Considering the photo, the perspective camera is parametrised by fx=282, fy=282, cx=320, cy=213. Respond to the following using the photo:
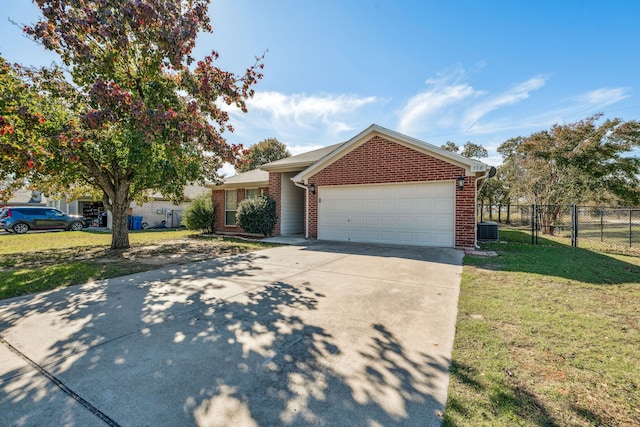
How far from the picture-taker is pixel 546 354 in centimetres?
271

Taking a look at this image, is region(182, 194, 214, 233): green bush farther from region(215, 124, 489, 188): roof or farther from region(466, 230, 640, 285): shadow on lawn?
region(466, 230, 640, 285): shadow on lawn

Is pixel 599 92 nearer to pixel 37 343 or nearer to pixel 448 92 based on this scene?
pixel 448 92

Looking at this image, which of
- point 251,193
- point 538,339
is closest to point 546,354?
point 538,339

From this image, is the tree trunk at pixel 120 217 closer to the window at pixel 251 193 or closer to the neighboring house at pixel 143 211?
the window at pixel 251 193

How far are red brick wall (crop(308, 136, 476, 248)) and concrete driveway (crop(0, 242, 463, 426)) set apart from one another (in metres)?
4.56

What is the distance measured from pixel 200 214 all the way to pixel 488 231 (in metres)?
14.0

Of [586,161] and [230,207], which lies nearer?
[230,207]

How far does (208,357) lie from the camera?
2.69 m

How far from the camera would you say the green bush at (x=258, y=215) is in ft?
41.9

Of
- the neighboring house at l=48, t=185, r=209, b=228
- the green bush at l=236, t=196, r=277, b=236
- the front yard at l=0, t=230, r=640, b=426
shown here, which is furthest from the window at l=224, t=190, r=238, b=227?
the front yard at l=0, t=230, r=640, b=426

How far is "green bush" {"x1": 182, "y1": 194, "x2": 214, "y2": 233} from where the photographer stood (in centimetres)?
1521

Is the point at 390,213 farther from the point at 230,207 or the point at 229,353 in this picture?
the point at 230,207

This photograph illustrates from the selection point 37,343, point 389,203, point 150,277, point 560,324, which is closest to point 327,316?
point 560,324

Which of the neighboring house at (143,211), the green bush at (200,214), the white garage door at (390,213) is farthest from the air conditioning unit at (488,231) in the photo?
the neighboring house at (143,211)
